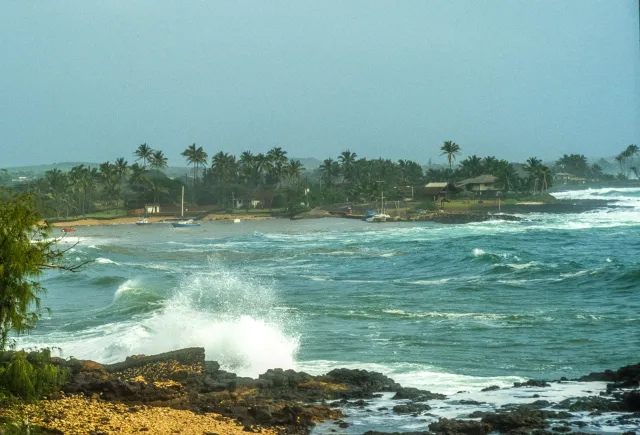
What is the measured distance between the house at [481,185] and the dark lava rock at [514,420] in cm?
10479

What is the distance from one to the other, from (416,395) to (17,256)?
7077 millimetres

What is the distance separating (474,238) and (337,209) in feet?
173

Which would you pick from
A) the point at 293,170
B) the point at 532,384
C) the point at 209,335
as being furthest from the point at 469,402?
the point at 293,170

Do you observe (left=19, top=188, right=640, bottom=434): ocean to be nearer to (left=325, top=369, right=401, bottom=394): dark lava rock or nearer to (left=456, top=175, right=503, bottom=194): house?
(left=325, top=369, right=401, bottom=394): dark lava rock

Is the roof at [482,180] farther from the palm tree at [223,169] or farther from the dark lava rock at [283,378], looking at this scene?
the dark lava rock at [283,378]

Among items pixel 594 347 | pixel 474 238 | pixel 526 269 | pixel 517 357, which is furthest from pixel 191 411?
pixel 474 238

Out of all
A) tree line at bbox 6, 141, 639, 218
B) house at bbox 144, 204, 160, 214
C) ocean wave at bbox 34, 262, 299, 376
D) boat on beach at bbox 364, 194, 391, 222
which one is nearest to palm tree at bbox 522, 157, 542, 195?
tree line at bbox 6, 141, 639, 218

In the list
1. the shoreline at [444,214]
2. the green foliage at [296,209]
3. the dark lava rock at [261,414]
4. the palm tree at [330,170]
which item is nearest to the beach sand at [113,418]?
the dark lava rock at [261,414]

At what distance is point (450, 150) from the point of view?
13525 centimetres

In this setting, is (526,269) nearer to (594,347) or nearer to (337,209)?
(594,347)

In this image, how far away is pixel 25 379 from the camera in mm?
11141

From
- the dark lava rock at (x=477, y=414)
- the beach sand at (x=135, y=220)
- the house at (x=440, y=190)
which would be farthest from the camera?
the house at (x=440, y=190)

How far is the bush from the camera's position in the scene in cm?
1109

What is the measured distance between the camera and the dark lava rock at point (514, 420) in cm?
1145
